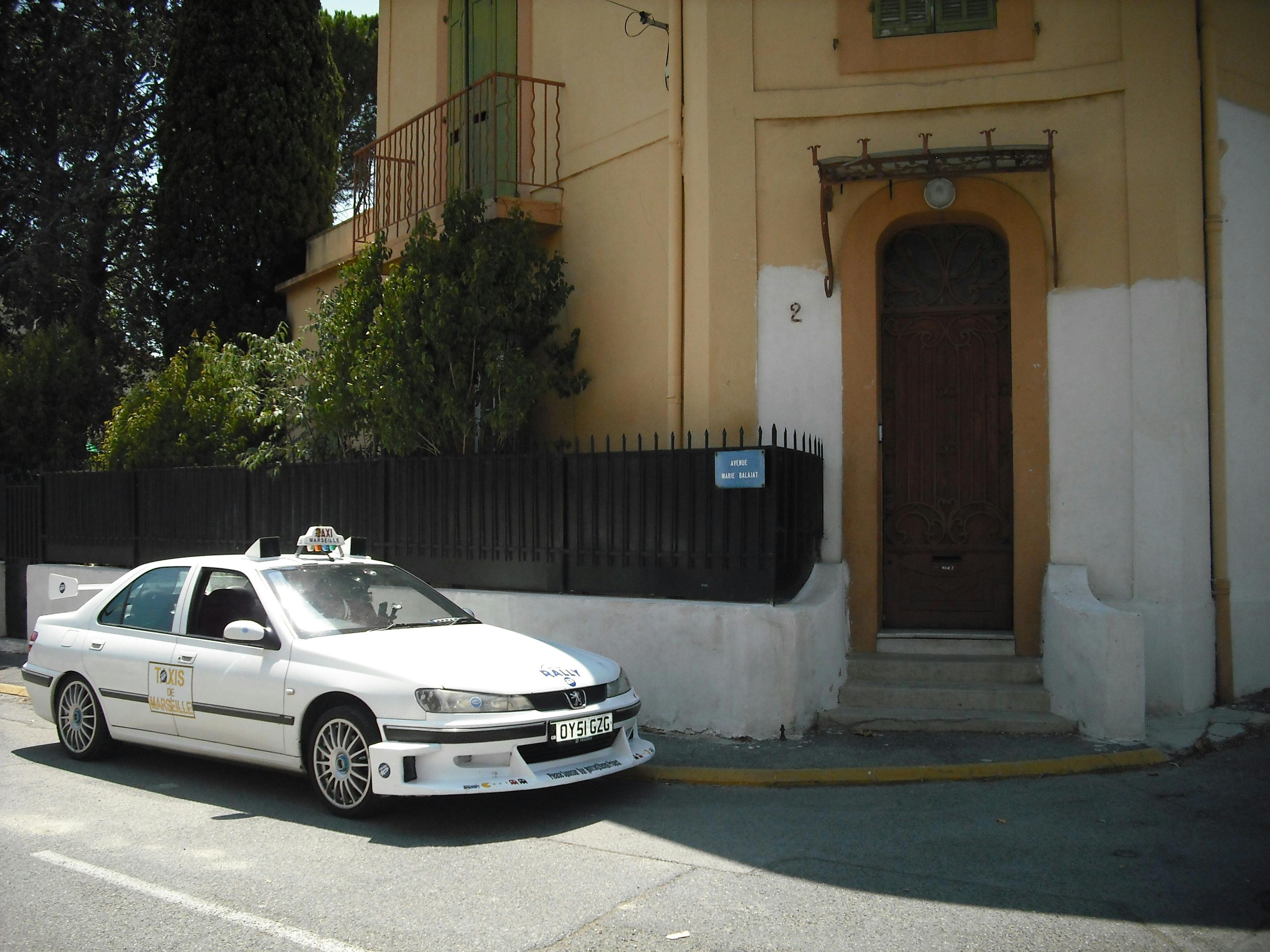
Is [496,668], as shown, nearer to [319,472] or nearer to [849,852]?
[849,852]

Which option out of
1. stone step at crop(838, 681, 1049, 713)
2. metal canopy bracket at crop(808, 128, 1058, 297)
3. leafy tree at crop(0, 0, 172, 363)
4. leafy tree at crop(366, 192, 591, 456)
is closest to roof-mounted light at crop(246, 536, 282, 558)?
leafy tree at crop(366, 192, 591, 456)

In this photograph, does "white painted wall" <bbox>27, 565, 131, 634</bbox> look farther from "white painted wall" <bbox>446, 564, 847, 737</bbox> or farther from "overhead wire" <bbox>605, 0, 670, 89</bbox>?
"overhead wire" <bbox>605, 0, 670, 89</bbox>

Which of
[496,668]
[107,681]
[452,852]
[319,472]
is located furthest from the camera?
[319,472]

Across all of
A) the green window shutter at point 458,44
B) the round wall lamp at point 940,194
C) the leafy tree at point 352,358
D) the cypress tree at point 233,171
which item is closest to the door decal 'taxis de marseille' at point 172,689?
the leafy tree at point 352,358

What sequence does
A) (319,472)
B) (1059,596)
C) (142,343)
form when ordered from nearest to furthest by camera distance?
1. (1059,596)
2. (319,472)
3. (142,343)

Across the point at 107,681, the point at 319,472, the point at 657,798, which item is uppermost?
the point at 319,472

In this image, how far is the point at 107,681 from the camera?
730 centimetres

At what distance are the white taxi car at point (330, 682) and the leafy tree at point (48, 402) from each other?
32.4 feet

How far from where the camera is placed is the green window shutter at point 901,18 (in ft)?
30.1

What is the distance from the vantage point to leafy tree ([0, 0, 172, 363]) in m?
20.5

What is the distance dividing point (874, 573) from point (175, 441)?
9283 millimetres

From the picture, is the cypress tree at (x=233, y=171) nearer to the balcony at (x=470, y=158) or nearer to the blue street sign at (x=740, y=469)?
the balcony at (x=470, y=158)

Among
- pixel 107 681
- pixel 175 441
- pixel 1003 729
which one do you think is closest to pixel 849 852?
pixel 1003 729

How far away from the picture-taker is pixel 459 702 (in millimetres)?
5754
